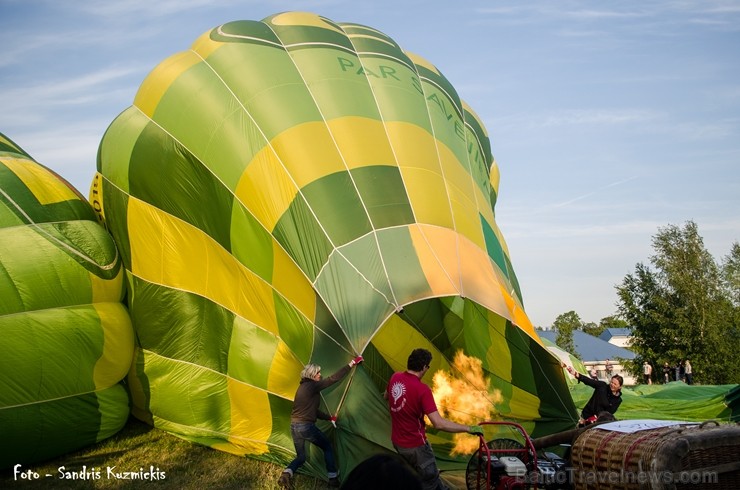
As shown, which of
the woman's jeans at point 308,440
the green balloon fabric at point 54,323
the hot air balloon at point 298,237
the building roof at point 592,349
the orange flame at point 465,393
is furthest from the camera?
the building roof at point 592,349

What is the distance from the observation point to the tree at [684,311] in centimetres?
2553

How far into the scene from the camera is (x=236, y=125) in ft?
22.5

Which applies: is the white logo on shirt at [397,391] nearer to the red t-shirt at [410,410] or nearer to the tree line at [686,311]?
the red t-shirt at [410,410]

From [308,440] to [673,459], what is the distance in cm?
289

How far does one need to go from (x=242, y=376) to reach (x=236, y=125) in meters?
2.21

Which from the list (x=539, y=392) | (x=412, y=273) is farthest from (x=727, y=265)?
(x=412, y=273)

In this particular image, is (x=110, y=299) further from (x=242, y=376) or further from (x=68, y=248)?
(x=242, y=376)

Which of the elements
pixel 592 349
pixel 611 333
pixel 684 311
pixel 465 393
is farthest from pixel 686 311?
pixel 611 333

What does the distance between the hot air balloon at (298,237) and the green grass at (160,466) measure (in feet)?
0.60

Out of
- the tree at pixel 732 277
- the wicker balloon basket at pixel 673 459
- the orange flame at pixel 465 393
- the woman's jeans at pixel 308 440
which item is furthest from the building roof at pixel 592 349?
the wicker balloon basket at pixel 673 459

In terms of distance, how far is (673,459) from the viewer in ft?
12.5

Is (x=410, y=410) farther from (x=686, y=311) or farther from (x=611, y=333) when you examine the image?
(x=611, y=333)

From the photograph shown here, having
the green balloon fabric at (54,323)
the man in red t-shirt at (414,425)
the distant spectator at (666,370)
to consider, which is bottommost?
the distant spectator at (666,370)

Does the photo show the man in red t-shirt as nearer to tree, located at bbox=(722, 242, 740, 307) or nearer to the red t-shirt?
the red t-shirt
